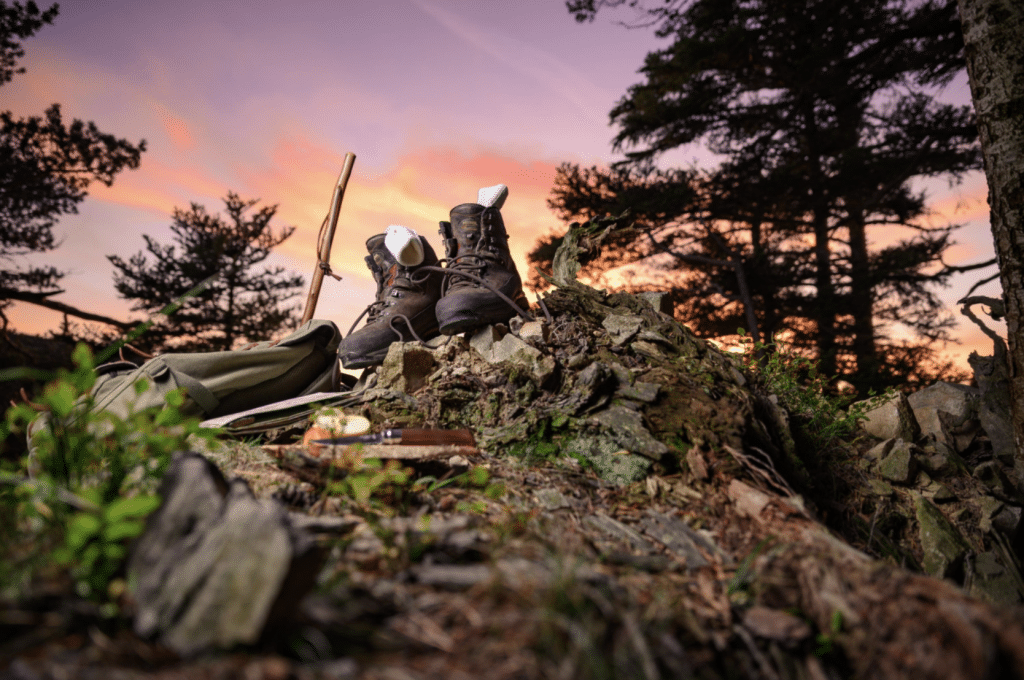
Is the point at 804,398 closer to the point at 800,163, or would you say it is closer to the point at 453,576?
the point at 453,576

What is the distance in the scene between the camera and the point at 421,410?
2840mm

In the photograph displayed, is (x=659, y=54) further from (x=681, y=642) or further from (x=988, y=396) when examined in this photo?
(x=681, y=642)

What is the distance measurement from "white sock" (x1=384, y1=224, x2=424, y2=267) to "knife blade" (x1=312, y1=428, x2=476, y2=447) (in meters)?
2.01

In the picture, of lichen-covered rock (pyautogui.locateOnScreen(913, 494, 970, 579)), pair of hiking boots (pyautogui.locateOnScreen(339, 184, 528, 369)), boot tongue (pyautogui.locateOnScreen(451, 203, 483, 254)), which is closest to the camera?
lichen-covered rock (pyautogui.locateOnScreen(913, 494, 970, 579))

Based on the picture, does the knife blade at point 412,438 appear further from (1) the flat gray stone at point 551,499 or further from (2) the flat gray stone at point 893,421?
(2) the flat gray stone at point 893,421

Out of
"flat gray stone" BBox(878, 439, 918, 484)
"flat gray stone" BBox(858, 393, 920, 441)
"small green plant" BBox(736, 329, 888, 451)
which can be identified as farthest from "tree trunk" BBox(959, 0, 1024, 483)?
"flat gray stone" BBox(878, 439, 918, 484)

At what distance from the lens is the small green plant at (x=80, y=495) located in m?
0.96

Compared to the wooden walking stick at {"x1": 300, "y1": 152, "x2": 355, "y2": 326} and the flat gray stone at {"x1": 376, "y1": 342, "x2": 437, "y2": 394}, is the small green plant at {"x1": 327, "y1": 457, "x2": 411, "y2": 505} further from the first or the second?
the wooden walking stick at {"x1": 300, "y1": 152, "x2": 355, "y2": 326}

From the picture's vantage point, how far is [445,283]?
4070 mm

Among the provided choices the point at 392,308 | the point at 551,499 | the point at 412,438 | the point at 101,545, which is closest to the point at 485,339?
the point at 392,308

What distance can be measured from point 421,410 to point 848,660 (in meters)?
2.13

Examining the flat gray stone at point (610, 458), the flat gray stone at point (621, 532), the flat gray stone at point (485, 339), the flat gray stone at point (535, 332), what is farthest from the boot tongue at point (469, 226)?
the flat gray stone at point (621, 532)

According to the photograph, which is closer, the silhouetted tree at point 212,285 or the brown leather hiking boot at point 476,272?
the brown leather hiking boot at point 476,272

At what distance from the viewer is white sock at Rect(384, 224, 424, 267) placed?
12.7 ft
